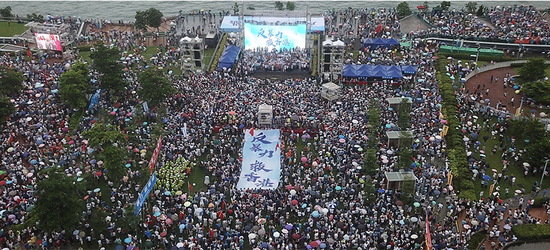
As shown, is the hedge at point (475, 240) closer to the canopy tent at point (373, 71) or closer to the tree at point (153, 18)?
the canopy tent at point (373, 71)

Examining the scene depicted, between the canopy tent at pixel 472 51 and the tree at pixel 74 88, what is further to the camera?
the canopy tent at pixel 472 51

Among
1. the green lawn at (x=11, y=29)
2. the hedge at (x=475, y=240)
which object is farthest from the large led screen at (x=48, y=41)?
the hedge at (x=475, y=240)

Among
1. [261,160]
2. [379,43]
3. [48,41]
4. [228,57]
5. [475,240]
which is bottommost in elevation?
[475,240]

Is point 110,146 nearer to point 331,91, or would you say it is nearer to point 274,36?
point 331,91

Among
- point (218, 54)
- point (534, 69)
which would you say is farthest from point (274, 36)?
point (534, 69)

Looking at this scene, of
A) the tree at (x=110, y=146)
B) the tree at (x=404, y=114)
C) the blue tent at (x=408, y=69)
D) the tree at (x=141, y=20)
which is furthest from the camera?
the tree at (x=141, y=20)

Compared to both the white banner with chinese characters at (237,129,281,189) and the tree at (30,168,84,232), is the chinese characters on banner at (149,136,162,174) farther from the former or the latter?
the white banner with chinese characters at (237,129,281,189)

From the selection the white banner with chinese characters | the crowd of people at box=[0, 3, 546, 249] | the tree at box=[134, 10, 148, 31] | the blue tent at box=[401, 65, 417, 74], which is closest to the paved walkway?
the crowd of people at box=[0, 3, 546, 249]
